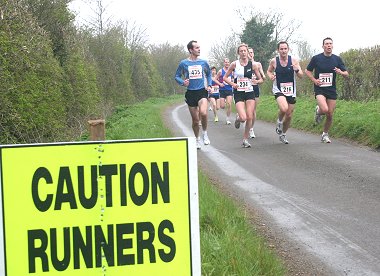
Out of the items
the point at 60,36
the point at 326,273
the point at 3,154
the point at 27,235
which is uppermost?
the point at 60,36

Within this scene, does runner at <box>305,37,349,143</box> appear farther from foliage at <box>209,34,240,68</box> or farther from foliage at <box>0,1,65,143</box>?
foliage at <box>209,34,240,68</box>

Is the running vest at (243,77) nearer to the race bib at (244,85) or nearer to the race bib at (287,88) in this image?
the race bib at (244,85)

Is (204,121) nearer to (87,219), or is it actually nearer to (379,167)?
(379,167)

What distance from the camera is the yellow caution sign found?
2.34 m

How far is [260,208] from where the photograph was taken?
19.1 ft

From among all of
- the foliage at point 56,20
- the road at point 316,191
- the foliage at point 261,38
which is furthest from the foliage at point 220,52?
the road at point 316,191

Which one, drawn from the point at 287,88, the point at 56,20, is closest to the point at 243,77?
the point at 287,88

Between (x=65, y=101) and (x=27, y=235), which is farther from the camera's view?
(x=65, y=101)

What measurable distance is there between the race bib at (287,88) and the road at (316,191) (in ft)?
3.50

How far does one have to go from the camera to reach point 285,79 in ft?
36.3

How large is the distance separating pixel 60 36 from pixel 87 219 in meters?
19.7

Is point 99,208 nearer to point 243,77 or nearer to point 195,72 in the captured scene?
point 195,72

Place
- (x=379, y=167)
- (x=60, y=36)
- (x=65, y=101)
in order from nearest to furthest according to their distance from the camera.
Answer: (x=379, y=167) → (x=65, y=101) → (x=60, y=36)

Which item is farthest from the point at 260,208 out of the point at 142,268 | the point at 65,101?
the point at 65,101
